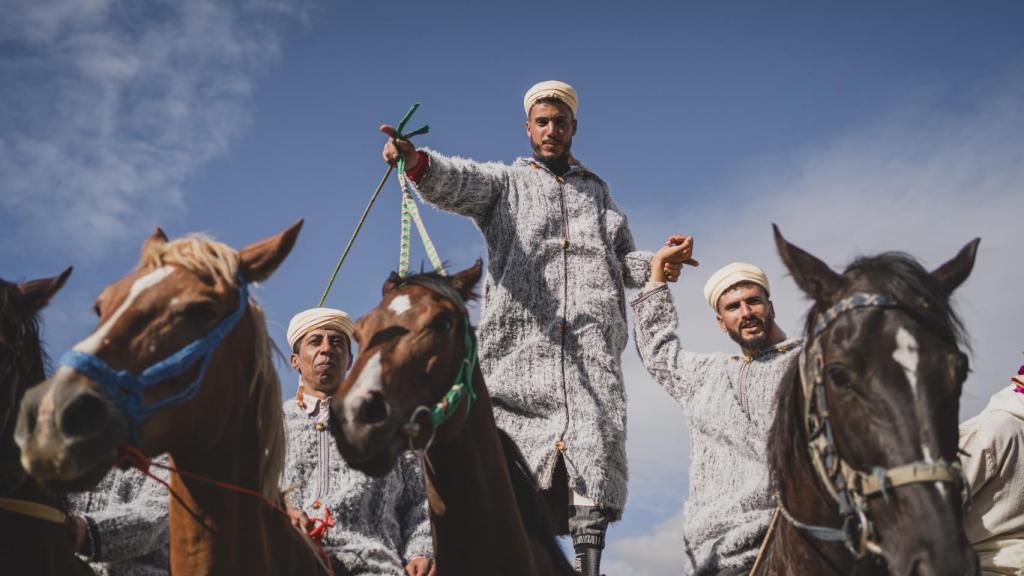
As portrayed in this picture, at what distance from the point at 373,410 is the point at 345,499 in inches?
77.0

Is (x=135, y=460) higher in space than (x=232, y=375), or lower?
lower

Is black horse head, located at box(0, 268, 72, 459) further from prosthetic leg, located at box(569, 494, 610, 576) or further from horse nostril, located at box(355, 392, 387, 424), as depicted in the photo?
prosthetic leg, located at box(569, 494, 610, 576)

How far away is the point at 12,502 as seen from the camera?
3.93m

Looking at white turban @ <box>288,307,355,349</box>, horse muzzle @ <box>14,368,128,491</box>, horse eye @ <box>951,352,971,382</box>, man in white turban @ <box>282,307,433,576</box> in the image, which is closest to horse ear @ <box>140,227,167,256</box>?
horse muzzle @ <box>14,368,128,491</box>

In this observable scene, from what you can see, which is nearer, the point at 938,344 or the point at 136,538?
the point at 938,344

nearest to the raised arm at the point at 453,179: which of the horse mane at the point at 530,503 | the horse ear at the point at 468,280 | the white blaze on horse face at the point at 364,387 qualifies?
the horse ear at the point at 468,280

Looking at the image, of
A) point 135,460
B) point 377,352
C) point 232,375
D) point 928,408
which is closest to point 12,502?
point 135,460

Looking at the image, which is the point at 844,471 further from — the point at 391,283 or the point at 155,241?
the point at 155,241

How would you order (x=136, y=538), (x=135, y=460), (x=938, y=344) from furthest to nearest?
1. (x=136, y=538)
2. (x=135, y=460)
3. (x=938, y=344)

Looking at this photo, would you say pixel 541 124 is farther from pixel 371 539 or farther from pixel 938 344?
pixel 938 344

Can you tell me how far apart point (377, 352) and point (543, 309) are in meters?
1.95

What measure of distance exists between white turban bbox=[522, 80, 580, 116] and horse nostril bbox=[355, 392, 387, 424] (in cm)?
310

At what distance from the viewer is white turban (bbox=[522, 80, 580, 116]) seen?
6188 millimetres

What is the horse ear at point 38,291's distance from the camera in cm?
439
